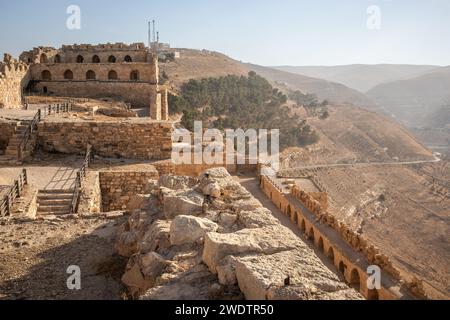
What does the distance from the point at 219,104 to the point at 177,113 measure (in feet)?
55.4

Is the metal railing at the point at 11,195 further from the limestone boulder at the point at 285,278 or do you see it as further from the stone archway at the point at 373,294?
the stone archway at the point at 373,294

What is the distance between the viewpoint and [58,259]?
22.7ft

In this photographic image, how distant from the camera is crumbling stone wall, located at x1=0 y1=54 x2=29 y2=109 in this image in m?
24.1

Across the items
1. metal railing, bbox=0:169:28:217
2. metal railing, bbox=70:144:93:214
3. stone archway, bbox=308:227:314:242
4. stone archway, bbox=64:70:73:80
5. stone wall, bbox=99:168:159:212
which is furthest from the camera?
stone archway, bbox=64:70:73:80

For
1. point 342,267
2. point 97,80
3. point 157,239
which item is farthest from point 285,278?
point 97,80

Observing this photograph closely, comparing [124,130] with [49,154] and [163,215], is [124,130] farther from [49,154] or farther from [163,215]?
[163,215]

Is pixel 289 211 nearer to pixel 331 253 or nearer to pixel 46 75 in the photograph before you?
pixel 331 253

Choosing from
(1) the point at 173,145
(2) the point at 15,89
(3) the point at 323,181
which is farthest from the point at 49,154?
(3) the point at 323,181

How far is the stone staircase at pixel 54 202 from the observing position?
1030cm

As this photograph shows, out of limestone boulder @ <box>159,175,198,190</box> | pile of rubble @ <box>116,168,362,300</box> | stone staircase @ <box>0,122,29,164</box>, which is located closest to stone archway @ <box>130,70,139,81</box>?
stone staircase @ <box>0,122,29,164</box>

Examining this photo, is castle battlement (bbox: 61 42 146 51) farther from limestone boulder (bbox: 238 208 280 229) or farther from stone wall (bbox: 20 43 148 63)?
limestone boulder (bbox: 238 208 280 229)

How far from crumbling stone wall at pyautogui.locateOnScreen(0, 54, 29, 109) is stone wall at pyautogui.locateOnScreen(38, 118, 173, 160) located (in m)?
9.22

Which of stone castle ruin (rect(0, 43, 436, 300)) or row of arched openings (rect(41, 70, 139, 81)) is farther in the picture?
row of arched openings (rect(41, 70, 139, 81))

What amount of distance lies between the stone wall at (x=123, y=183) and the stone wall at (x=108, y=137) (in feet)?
5.85
